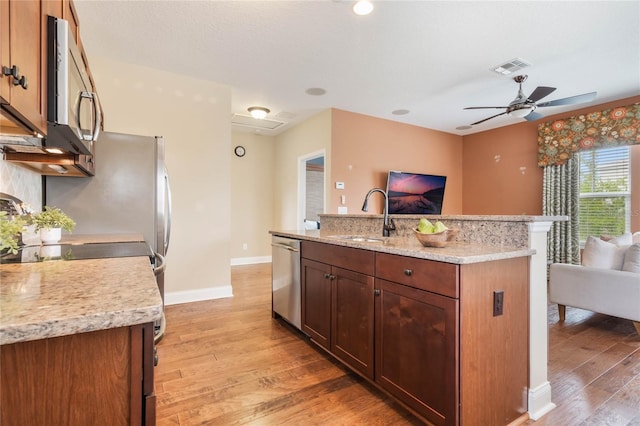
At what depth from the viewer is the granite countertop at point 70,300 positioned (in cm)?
57

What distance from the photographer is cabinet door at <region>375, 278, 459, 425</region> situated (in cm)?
139

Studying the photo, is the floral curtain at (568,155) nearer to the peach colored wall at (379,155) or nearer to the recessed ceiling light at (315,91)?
the peach colored wall at (379,155)

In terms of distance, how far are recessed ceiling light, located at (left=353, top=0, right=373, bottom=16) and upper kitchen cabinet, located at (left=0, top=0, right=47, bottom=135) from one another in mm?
2010

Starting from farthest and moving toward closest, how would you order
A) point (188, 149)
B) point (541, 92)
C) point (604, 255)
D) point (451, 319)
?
1. point (188, 149)
2. point (541, 92)
3. point (604, 255)
4. point (451, 319)

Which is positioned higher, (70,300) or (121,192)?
(121,192)

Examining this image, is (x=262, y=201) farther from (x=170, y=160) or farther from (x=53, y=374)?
(x=53, y=374)

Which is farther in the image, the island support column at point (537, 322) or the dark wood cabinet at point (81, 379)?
the island support column at point (537, 322)

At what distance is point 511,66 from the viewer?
342cm

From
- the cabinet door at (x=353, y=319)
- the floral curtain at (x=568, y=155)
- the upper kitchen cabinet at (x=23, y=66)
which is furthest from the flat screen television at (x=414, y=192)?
the upper kitchen cabinet at (x=23, y=66)

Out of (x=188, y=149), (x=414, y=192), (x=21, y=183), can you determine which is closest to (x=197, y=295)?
(x=188, y=149)

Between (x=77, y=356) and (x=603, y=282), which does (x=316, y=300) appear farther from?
(x=603, y=282)

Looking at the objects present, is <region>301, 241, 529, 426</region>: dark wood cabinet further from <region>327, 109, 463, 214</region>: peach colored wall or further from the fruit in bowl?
<region>327, 109, 463, 214</region>: peach colored wall

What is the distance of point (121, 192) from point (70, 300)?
2.37 m

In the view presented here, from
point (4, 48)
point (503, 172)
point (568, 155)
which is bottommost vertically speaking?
point (4, 48)
